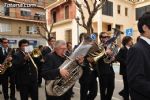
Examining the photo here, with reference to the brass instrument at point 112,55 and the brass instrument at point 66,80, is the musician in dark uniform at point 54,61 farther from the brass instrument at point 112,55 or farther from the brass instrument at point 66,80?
the brass instrument at point 112,55

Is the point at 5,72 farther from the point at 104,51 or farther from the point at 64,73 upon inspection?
the point at 64,73

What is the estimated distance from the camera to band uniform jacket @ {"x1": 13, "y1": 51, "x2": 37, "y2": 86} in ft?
24.4

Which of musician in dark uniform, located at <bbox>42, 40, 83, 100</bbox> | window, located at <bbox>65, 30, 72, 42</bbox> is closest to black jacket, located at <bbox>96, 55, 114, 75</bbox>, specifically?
musician in dark uniform, located at <bbox>42, 40, 83, 100</bbox>

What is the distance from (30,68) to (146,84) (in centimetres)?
490

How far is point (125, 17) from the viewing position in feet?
128

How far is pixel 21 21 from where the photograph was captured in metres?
51.5

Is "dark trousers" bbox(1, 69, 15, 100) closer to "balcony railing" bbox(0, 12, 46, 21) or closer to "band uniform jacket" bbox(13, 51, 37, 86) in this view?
"band uniform jacket" bbox(13, 51, 37, 86)

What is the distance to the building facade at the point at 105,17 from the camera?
35.6 meters

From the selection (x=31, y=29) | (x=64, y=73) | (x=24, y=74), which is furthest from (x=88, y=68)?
(x=31, y=29)

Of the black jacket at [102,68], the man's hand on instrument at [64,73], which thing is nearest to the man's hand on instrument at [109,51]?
the black jacket at [102,68]

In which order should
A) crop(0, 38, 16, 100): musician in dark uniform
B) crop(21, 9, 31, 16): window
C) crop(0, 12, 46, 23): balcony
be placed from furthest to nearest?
crop(21, 9, 31, 16): window → crop(0, 12, 46, 23): balcony → crop(0, 38, 16, 100): musician in dark uniform

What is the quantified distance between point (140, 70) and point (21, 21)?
162ft

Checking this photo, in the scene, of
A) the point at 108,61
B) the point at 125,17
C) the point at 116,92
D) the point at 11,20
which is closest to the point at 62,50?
the point at 108,61

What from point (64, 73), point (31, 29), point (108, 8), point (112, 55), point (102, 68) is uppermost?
point (108, 8)
